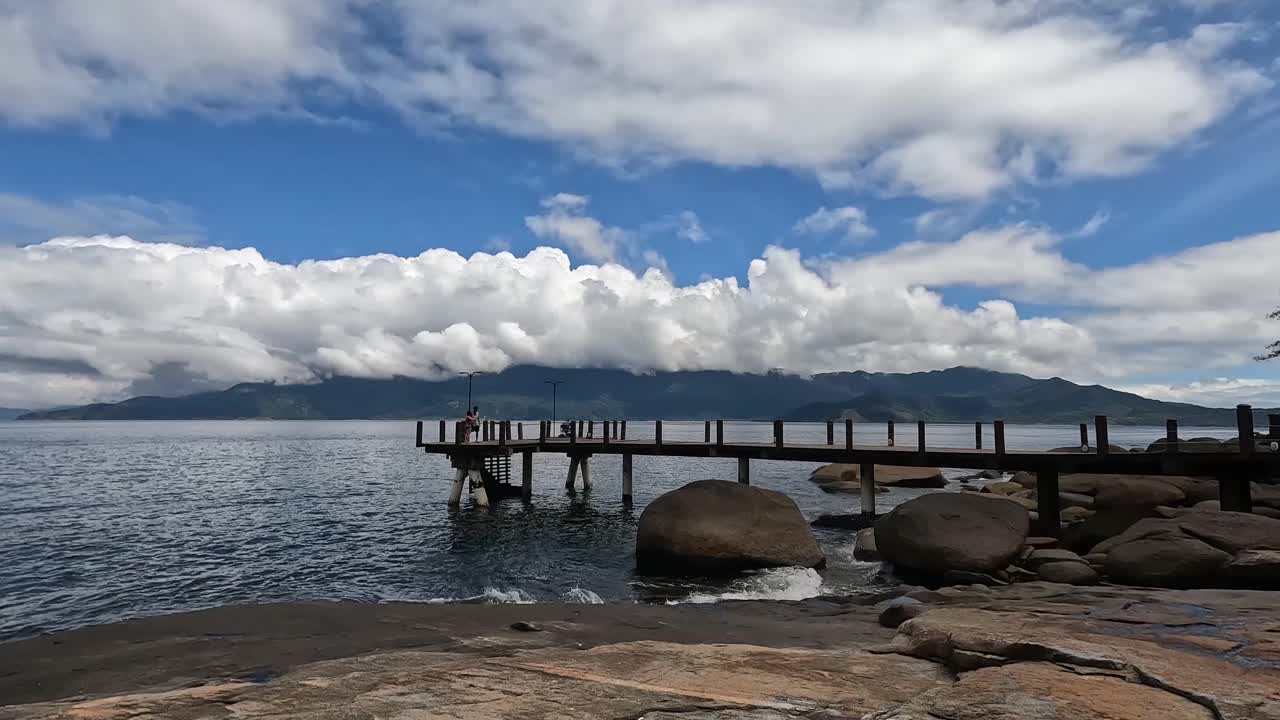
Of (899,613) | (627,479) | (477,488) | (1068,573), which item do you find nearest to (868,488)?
(627,479)

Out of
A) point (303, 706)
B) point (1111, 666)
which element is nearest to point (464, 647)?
point (303, 706)

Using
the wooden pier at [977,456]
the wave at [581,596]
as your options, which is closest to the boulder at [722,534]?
the wave at [581,596]

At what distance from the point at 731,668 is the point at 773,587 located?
11695mm

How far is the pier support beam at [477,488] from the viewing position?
3638 cm

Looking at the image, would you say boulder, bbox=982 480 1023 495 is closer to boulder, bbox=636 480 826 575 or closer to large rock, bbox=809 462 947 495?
large rock, bbox=809 462 947 495

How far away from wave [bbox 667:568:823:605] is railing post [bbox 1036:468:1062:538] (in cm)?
852

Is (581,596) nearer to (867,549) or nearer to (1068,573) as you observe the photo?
(867,549)

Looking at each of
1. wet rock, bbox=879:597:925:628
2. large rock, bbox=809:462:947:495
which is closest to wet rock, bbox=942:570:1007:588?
wet rock, bbox=879:597:925:628

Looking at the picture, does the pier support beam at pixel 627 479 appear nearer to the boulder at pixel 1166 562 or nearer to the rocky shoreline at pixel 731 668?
the boulder at pixel 1166 562

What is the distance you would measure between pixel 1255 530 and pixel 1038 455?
9366 millimetres

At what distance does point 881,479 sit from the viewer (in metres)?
45.6

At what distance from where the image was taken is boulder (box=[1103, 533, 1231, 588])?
12.7m

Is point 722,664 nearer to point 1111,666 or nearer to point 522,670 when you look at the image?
point 522,670

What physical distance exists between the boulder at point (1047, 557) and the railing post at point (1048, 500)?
5.69m
